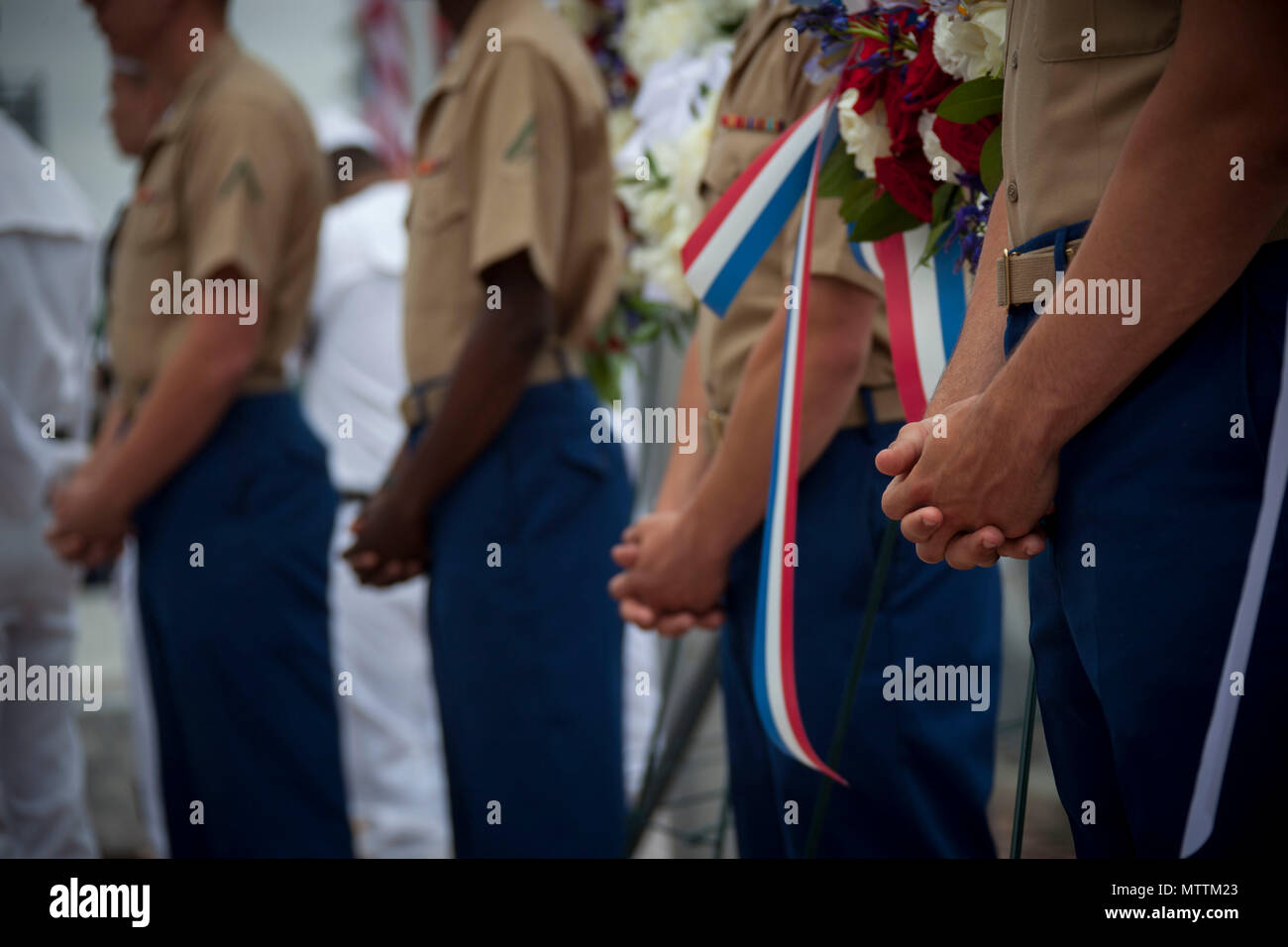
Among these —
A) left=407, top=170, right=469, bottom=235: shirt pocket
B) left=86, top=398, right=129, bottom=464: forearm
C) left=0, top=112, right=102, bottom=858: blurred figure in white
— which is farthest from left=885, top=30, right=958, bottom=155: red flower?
left=0, top=112, right=102, bottom=858: blurred figure in white

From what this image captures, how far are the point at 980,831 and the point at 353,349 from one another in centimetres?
263

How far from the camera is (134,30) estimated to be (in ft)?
8.77

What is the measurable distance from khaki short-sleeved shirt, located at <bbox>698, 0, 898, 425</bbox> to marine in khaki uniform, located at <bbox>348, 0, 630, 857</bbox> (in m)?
0.41

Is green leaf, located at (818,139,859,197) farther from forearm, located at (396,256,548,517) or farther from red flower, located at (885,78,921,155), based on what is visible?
forearm, located at (396,256,548,517)

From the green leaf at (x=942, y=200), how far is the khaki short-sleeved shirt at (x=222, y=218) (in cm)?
143

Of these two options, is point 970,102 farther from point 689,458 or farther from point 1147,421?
point 689,458

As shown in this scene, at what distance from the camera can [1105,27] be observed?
102 cm

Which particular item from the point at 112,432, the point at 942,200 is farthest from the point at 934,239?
the point at 112,432

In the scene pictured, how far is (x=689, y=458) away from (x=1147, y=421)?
1.00 meters

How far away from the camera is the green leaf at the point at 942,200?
1.38 m

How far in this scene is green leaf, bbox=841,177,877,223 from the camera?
4.82 ft
